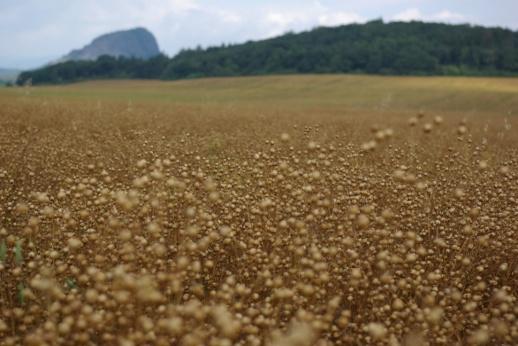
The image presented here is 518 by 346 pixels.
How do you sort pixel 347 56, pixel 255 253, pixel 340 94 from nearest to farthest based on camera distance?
pixel 255 253 < pixel 340 94 < pixel 347 56

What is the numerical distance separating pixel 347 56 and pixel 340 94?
24.8 m

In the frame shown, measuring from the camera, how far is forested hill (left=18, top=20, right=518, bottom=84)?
51.5 metres

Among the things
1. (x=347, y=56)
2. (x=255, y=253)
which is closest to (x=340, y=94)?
(x=347, y=56)

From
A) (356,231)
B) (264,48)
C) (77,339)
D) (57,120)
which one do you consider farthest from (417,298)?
(264,48)

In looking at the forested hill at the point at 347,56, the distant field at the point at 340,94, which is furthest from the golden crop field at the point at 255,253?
the forested hill at the point at 347,56

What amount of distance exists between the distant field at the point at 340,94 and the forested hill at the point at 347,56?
36.6 ft

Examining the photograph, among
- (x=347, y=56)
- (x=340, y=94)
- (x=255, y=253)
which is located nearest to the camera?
(x=255, y=253)

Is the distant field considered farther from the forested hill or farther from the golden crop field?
the golden crop field

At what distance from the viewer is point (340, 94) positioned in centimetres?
3225

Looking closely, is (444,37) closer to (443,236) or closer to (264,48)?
(264,48)

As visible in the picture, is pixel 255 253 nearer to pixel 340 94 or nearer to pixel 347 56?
pixel 340 94

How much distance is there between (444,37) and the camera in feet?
196

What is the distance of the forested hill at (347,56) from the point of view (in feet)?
169

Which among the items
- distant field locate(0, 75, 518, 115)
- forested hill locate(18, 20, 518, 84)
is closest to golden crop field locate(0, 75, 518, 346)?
distant field locate(0, 75, 518, 115)
